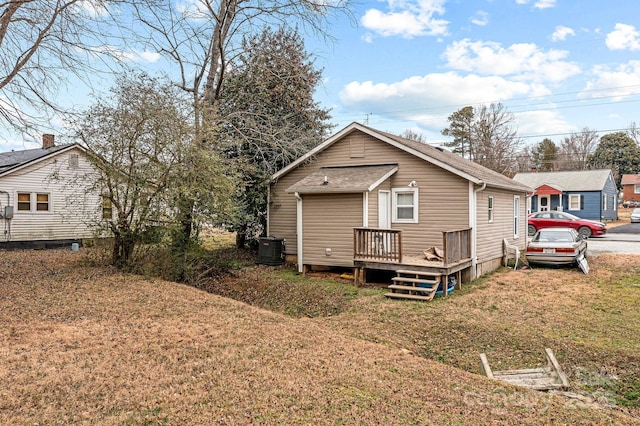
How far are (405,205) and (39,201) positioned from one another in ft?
51.1

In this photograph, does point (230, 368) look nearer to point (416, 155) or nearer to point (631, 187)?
point (416, 155)

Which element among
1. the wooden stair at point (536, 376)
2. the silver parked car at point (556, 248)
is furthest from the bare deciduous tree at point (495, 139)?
the wooden stair at point (536, 376)

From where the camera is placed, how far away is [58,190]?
1825cm

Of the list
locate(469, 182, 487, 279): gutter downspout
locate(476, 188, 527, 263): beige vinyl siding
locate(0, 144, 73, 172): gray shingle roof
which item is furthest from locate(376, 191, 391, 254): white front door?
locate(0, 144, 73, 172): gray shingle roof

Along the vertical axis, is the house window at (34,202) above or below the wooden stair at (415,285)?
above

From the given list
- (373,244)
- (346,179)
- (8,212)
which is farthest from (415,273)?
(8,212)

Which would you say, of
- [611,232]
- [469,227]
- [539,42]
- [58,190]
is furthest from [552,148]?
[58,190]

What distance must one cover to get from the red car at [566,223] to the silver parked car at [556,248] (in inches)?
336

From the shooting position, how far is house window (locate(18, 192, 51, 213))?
17484mm

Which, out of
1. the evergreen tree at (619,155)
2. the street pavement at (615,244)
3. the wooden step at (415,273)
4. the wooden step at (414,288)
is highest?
the evergreen tree at (619,155)

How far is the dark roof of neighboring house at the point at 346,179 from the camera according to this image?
11.9 metres

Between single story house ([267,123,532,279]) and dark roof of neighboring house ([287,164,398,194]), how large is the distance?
0.03 metres

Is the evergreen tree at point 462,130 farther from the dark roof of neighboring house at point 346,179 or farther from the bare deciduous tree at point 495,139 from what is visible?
the dark roof of neighboring house at point 346,179

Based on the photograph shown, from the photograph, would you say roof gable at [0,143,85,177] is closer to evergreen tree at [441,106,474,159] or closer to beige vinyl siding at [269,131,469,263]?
beige vinyl siding at [269,131,469,263]
